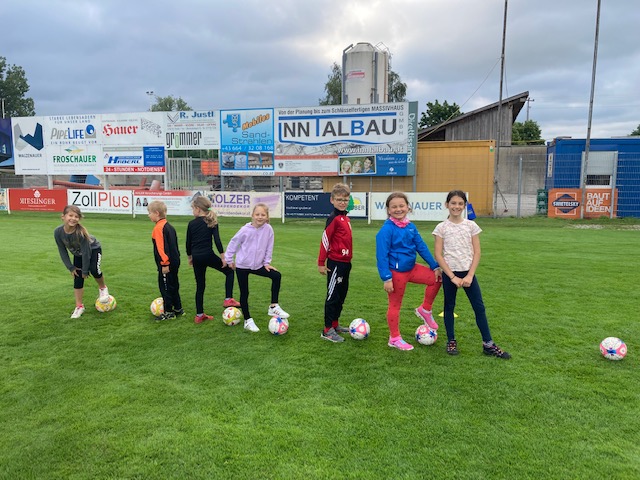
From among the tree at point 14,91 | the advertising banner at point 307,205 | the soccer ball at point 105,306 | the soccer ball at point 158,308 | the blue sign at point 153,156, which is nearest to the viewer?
the soccer ball at point 158,308

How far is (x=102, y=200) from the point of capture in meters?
20.7

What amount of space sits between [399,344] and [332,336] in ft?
2.48

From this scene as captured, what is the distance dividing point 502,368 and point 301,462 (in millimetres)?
2326

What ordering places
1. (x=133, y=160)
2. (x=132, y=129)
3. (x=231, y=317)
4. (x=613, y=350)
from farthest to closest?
(x=133, y=160)
(x=132, y=129)
(x=231, y=317)
(x=613, y=350)

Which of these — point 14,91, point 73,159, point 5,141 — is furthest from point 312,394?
point 14,91

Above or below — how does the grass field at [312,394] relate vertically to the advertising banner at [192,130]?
below

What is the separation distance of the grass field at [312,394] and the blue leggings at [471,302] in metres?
0.24

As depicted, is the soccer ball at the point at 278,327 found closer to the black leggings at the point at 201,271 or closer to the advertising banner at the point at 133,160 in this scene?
the black leggings at the point at 201,271

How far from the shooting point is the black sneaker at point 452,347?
4742mm

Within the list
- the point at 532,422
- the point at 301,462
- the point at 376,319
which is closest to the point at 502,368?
the point at 532,422

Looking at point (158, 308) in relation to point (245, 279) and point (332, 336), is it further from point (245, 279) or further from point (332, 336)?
point (332, 336)

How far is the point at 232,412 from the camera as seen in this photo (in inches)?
142

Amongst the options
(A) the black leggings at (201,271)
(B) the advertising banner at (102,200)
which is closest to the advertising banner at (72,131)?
(B) the advertising banner at (102,200)

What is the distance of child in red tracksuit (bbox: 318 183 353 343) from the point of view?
5117 millimetres
